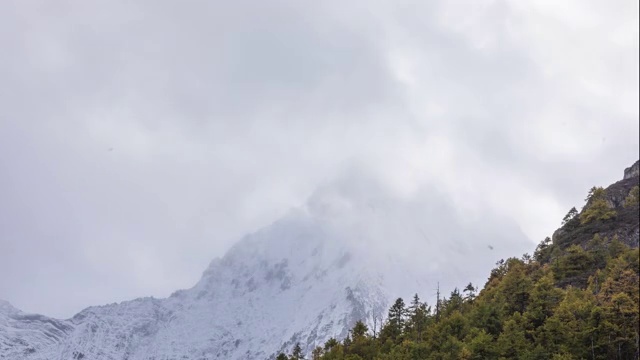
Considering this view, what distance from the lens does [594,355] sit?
9650 cm

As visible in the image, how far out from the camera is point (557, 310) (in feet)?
349

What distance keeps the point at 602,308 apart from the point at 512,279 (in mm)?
26882

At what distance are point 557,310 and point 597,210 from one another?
5491cm

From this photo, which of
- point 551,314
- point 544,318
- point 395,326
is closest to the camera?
point 544,318

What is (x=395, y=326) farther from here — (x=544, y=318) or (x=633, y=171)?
(x=633, y=171)

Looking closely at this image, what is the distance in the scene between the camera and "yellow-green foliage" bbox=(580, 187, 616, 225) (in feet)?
493

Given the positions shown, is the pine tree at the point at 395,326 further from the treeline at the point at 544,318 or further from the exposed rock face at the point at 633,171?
the exposed rock face at the point at 633,171

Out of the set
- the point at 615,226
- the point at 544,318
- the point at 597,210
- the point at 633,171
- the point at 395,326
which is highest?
the point at 633,171

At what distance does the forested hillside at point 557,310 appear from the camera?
97375 millimetres

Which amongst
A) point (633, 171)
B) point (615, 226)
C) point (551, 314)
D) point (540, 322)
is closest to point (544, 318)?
point (540, 322)

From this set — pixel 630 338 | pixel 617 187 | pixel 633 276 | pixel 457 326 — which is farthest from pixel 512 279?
pixel 617 187

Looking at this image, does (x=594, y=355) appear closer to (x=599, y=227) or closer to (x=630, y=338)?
(x=630, y=338)

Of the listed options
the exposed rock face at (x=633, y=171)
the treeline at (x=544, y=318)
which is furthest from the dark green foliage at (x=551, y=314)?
the exposed rock face at (x=633, y=171)

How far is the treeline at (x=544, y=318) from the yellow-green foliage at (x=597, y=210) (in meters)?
0.25
